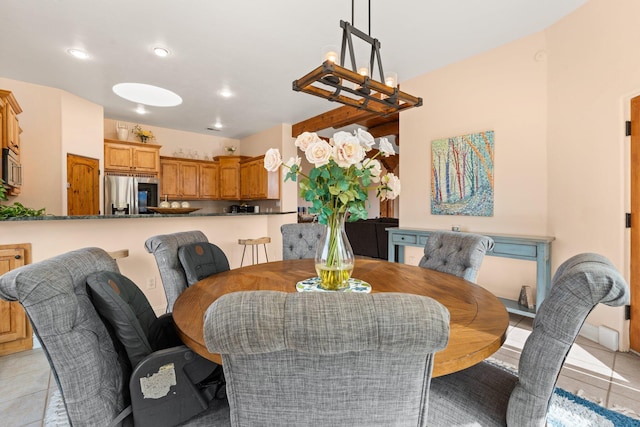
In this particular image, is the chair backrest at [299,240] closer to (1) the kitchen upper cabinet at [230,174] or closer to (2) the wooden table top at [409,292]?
(2) the wooden table top at [409,292]

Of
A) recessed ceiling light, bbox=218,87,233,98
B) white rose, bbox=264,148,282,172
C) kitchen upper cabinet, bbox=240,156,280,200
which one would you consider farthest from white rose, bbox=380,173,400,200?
kitchen upper cabinet, bbox=240,156,280,200

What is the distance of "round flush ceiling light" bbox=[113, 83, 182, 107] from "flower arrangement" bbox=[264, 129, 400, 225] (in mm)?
3539

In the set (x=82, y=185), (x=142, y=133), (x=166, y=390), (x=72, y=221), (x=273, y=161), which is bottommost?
(x=166, y=390)

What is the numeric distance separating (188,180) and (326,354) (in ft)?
20.5

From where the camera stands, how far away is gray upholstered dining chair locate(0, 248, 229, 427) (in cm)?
79

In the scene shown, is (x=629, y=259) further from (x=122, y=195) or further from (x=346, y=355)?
(x=122, y=195)

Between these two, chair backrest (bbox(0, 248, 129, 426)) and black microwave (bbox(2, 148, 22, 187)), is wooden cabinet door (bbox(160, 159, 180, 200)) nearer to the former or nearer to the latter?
black microwave (bbox(2, 148, 22, 187))

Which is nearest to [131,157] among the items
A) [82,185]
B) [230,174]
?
[82,185]

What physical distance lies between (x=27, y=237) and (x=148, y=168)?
338cm

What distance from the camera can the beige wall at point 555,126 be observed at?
7.62 feet

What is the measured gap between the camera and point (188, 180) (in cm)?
609

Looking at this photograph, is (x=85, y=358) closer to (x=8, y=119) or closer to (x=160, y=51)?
(x=160, y=51)

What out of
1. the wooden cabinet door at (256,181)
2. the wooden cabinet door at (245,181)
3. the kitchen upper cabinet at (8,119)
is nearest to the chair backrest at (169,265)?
the kitchen upper cabinet at (8,119)

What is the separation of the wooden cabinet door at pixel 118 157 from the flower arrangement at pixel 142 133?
377mm
